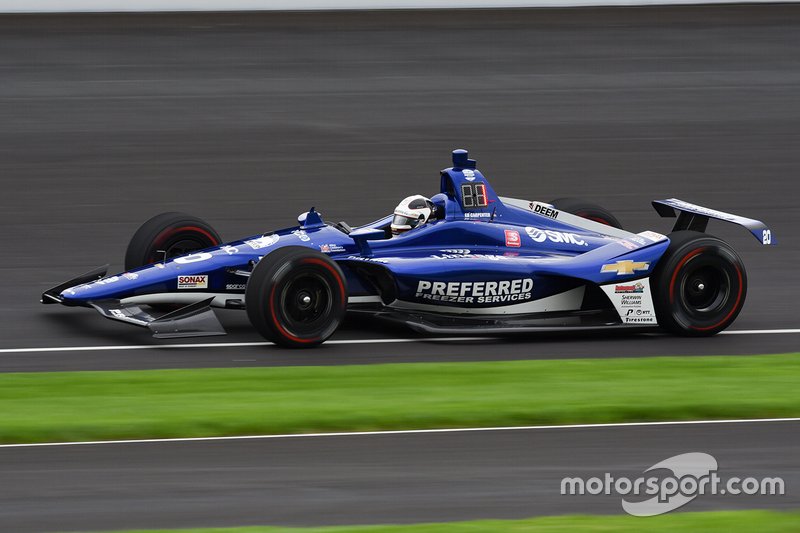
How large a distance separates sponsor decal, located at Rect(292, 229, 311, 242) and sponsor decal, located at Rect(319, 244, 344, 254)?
0.53ft

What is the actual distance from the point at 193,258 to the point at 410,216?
2.10 meters

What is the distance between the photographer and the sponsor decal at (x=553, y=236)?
1273 cm

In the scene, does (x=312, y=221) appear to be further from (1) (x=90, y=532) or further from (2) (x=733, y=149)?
(2) (x=733, y=149)

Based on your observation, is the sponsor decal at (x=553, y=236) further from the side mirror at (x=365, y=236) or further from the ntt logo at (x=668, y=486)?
the ntt logo at (x=668, y=486)

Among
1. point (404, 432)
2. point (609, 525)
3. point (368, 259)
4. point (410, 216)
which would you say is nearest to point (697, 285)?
point (410, 216)

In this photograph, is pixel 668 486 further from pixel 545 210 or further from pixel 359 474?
pixel 545 210

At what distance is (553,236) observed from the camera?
12.8m

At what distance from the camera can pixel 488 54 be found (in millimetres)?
26406

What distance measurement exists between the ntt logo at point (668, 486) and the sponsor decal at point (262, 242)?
16.2 ft

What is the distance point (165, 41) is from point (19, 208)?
9379mm

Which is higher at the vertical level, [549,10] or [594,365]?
[549,10]

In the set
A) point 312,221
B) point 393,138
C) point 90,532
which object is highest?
point 393,138

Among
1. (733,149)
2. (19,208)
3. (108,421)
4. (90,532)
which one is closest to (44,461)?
(108,421)

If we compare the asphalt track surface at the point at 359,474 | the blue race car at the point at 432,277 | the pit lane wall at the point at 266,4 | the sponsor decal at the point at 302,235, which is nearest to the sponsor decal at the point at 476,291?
the blue race car at the point at 432,277
